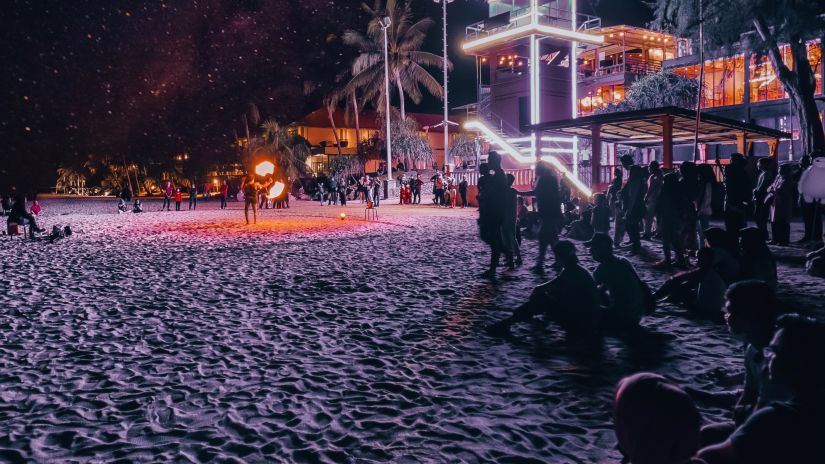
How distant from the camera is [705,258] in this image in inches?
260

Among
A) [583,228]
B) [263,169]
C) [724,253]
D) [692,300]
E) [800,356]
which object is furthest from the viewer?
[263,169]

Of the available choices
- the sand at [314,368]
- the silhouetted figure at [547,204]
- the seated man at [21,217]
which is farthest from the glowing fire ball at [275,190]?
the silhouetted figure at [547,204]

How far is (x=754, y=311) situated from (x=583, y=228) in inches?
505

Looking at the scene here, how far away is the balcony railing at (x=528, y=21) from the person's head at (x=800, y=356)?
3267 cm

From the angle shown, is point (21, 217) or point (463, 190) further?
point (463, 190)

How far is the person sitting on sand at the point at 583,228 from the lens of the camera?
51.3 ft

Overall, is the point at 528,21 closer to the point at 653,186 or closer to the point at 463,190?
the point at 463,190

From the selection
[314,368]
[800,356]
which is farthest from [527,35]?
[800,356]

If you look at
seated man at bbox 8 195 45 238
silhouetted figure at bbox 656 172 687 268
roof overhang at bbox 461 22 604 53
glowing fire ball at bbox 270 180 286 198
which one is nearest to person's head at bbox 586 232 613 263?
silhouetted figure at bbox 656 172 687 268

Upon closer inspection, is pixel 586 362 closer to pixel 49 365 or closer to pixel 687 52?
pixel 49 365

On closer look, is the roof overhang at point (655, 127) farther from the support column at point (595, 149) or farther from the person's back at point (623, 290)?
the person's back at point (623, 290)

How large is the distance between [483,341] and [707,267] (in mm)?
2585

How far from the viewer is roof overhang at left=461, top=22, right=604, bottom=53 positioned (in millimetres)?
32500

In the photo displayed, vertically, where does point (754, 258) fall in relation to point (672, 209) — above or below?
below
